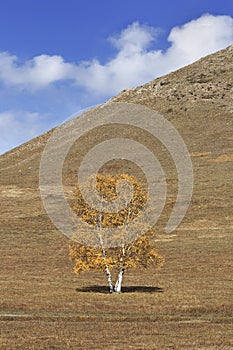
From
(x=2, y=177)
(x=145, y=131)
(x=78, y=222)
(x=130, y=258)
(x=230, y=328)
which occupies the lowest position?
(x=230, y=328)

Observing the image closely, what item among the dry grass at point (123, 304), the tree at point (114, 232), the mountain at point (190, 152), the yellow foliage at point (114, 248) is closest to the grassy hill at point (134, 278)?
the dry grass at point (123, 304)

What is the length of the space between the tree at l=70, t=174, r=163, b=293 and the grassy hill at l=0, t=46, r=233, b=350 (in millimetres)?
2466

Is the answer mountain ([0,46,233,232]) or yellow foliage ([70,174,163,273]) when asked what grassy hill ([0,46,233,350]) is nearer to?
mountain ([0,46,233,232])

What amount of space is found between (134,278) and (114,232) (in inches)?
460

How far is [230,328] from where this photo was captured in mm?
29953

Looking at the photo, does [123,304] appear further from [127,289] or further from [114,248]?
[127,289]

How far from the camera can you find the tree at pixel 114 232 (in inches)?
1811

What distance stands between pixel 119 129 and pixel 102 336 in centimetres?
13717

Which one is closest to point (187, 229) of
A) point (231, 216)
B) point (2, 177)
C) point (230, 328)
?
point (231, 216)

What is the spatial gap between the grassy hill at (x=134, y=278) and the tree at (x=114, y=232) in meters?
2.47

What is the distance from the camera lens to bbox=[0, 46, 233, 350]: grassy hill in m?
28.1

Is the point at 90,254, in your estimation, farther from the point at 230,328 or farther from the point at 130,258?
the point at 230,328

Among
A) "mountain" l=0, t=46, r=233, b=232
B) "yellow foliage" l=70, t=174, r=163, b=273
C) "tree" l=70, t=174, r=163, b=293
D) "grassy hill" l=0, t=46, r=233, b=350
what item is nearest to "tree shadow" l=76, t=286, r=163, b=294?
"grassy hill" l=0, t=46, r=233, b=350

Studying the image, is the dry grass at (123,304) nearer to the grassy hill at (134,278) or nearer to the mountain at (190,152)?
the grassy hill at (134,278)
